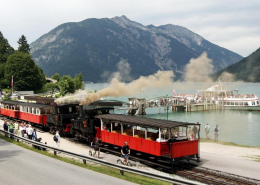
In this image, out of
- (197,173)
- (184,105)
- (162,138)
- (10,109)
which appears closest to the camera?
(197,173)

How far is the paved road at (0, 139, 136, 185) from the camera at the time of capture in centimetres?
1338

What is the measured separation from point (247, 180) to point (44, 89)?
11059cm

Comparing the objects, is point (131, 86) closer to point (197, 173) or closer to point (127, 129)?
point (127, 129)

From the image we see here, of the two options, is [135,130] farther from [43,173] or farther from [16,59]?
[16,59]

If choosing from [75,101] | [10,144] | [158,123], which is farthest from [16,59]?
[158,123]

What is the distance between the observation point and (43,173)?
14836 mm

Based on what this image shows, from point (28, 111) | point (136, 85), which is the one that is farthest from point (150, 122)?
point (28, 111)

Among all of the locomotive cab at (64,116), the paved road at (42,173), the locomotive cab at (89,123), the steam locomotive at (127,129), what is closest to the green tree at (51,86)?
the steam locomotive at (127,129)

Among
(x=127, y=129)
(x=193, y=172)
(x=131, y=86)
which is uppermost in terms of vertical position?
(x=131, y=86)

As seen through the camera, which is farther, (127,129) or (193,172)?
(127,129)

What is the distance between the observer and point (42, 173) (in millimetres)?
14844

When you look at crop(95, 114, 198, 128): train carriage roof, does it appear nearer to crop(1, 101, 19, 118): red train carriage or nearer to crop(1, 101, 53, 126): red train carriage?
crop(1, 101, 53, 126): red train carriage

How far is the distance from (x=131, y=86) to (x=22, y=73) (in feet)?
273

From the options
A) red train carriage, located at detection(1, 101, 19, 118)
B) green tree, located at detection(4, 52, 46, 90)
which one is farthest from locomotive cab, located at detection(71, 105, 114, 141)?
green tree, located at detection(4, 52, 46, 90)
